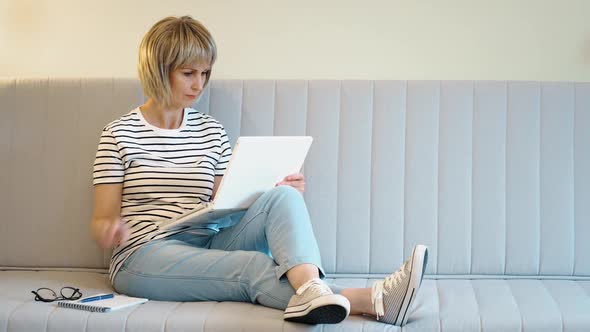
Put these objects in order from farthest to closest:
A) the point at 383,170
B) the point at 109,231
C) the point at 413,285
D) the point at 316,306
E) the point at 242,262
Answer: the point at 383,170
the point at 109,231
the point at 242,262
the point at 413,285
the point at 316,306

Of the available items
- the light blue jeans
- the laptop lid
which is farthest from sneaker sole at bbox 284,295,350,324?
the laptop lid

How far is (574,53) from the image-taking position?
281cm

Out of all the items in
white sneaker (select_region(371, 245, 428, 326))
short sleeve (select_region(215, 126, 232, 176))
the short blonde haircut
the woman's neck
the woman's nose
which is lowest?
white sneaker (select_region(371, 245, 428, 326))

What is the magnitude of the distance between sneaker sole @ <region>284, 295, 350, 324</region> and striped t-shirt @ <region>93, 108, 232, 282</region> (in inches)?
21.3

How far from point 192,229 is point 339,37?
935 mm

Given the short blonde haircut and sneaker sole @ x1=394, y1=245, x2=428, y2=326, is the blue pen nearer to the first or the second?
the short blonde haircut

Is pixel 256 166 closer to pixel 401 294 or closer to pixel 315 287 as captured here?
pixel 315 287

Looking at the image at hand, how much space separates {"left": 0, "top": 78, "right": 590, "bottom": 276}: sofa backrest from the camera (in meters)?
2.50

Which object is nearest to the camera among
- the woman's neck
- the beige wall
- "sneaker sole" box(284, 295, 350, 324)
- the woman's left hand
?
"sneaker sole" box(284, 295, 350, 324)

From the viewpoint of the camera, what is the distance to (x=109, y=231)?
7.23 feet

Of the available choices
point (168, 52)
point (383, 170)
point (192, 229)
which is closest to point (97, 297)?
point (192, 229)

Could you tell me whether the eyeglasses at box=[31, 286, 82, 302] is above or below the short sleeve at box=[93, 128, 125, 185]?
below

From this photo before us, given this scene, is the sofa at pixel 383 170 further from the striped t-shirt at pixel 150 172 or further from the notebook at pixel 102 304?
the notebook at pixel 102 304

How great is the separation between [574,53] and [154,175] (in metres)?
1.46
